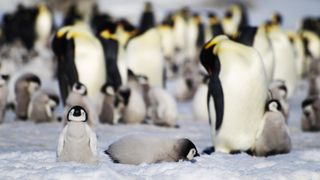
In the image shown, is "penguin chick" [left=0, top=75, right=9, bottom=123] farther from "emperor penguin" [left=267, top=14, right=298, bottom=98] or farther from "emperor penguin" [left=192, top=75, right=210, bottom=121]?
"emperor penguin" [left=267, top=14, right=298, bottom=98]

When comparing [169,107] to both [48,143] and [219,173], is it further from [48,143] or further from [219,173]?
[219,173]

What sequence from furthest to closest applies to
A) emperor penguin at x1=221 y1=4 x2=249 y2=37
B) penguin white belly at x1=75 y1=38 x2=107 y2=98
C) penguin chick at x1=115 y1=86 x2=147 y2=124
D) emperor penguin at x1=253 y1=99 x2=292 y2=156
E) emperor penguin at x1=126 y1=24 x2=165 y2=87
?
emperor penguin at x1=221 y1=4 x2=249 y2=37 → emperor penguin at x1=126 y1=24 x2=165 y2=87 → penguin white belly at x1=75 y1=38 x2=107 y2=98 → penguin chick at x1=115 y1=86 x2=147 y2=124 → emperor penguin at x1=253 y1=99 x2=292 y2=156

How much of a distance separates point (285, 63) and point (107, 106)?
578cm

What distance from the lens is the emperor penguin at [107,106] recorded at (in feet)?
30.1

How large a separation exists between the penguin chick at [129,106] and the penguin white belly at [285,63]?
16.6 ft

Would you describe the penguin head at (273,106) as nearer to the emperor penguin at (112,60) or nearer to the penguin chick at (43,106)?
the penguin chick at (43,106)

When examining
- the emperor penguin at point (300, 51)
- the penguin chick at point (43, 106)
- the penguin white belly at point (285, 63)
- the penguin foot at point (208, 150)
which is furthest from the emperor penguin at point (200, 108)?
the emperor penguin at point (300, 51)

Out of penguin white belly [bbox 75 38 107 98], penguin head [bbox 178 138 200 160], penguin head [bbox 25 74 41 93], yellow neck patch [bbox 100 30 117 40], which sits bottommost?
penguin head [bbox 178 138 200 160]

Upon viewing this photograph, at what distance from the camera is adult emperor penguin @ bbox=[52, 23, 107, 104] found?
9.76 meters

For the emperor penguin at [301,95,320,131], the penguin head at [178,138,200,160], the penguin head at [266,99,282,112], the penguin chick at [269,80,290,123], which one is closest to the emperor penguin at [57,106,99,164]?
the penguin head at [178,138,200,160]

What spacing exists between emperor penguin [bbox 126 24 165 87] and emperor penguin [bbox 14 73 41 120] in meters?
2.52

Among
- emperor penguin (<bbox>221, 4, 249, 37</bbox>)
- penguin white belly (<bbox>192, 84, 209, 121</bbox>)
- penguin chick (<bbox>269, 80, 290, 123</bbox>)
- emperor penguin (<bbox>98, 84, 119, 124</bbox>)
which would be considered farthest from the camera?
emperor penguin (<bbox>221, 4, 249, 37</bbox>)

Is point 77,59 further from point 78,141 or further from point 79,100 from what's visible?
point 78,141

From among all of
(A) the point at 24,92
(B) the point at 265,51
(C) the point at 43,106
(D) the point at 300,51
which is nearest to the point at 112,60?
(A) the point at 24,92
